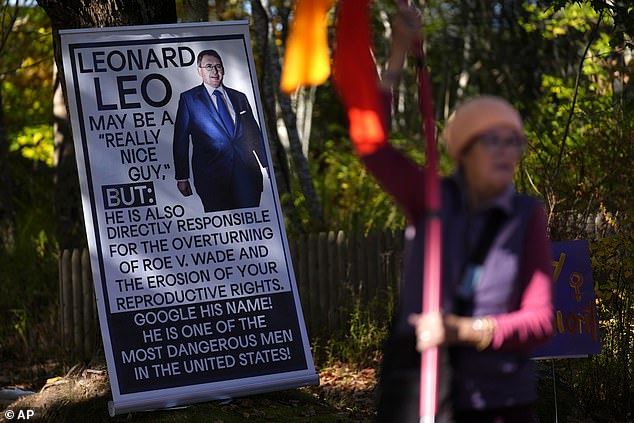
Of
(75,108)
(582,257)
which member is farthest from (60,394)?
(582,257)

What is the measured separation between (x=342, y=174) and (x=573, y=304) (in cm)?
998

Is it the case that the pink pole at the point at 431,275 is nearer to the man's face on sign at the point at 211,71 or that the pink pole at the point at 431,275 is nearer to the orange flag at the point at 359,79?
the orange flag at the point at 359,79

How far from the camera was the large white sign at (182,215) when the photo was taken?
6504 millimetres

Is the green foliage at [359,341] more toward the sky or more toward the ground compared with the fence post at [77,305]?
more toward the ground

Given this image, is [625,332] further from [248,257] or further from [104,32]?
[104,32]

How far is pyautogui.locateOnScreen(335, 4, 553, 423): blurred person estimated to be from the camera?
112 inches

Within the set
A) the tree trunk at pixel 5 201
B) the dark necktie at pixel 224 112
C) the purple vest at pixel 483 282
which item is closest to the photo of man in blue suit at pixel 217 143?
the dark necktie at pixel 224 112

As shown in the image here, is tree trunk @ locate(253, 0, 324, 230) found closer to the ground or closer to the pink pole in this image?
the ground

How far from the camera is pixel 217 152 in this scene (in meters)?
6.81

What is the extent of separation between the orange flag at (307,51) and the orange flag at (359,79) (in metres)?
0.06

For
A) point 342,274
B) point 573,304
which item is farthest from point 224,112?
point 342,274

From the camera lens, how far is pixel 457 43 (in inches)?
1246

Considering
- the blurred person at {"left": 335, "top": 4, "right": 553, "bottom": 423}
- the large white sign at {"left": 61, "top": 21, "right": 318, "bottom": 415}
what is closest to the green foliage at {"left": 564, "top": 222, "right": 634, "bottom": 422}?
the large white sign at {"left": 61, "top": 21, "right": 318, "bottom": 415}

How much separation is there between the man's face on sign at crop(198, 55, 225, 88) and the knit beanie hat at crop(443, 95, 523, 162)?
413 centimetres
